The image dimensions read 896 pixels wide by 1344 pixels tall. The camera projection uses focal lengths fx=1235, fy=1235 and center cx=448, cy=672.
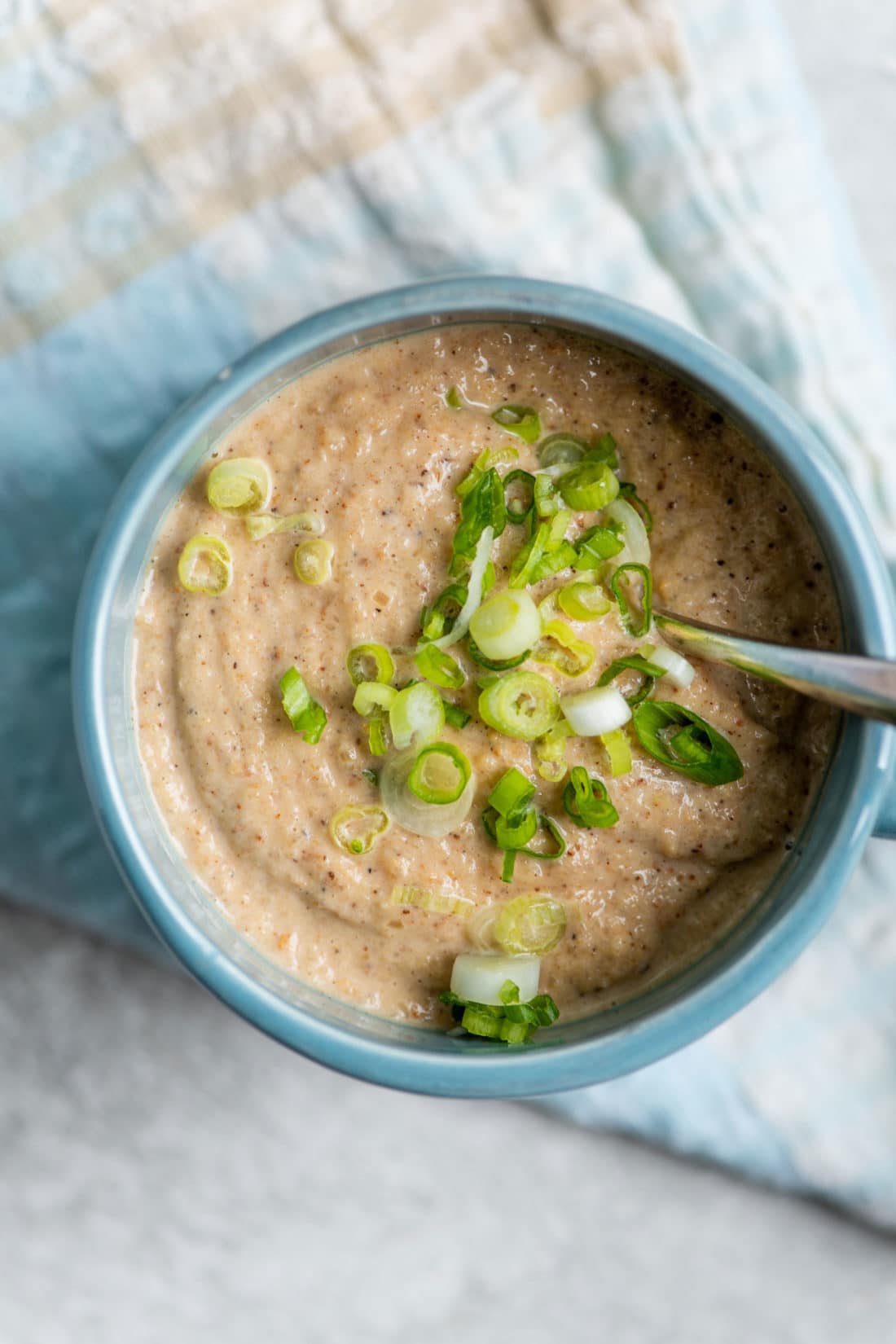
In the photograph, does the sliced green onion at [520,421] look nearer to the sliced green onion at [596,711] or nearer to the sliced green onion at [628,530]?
the sliced green onion at [628,530]

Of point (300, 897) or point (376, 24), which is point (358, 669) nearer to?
point (300, 897)

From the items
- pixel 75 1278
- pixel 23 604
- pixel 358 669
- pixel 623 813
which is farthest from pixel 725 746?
pixel 75 1278

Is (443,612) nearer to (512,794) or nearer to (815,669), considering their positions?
(512,794)

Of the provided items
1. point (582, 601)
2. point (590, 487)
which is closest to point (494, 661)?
point (582, 601)

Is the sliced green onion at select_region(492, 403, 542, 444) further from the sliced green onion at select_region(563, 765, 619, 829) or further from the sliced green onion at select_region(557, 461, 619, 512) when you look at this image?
the sliced green onion at select_region(563, 765, 619, 829)

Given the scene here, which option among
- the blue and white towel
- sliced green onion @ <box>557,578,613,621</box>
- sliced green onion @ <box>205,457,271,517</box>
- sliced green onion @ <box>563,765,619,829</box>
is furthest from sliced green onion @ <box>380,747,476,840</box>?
the blue and white towel

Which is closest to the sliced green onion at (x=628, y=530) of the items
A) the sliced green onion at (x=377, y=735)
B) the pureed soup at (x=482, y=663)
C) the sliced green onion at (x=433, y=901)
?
the pureed soup at (x=482, y=663)
